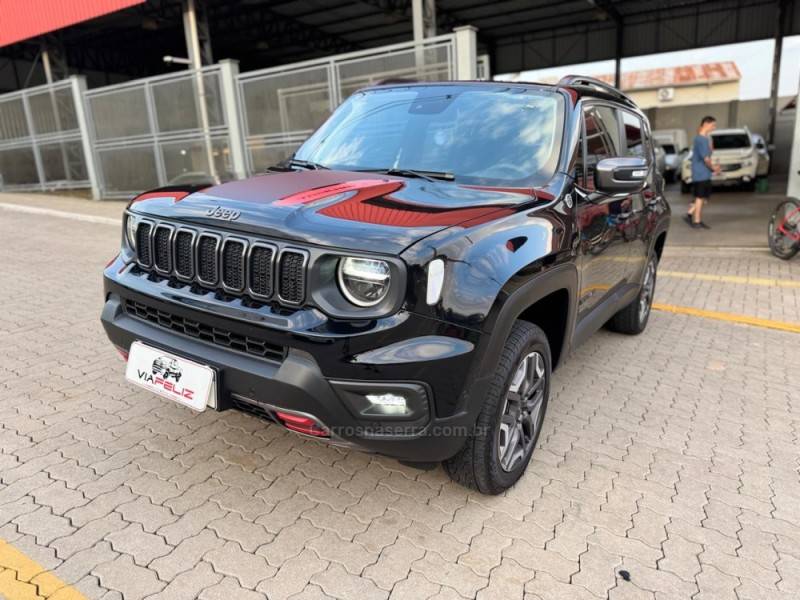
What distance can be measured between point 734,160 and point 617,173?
15.8 meters

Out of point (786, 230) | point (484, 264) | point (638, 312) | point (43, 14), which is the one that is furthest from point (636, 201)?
point (43, 14)

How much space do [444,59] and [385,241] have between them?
852 centimetres

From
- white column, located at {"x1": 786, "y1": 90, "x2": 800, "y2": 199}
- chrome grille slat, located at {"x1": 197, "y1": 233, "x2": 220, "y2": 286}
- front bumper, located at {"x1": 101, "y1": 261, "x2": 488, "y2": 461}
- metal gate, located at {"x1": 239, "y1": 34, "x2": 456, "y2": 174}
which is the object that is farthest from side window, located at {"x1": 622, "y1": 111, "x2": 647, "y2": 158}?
white column, located at {"x1": 786, "y1": 90, "x2": 800, "y2": 199}

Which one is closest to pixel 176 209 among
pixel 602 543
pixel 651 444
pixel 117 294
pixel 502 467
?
pixel 117 294

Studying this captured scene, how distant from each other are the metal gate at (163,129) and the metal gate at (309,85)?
1.90ft

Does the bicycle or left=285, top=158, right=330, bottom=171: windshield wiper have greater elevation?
left=285, top=158, right=330, bottom=171: windshield wiper

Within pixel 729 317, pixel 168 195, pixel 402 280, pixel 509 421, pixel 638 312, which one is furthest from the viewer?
pixel 729 317

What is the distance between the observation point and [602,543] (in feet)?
7.96

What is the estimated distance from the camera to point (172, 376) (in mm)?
2414

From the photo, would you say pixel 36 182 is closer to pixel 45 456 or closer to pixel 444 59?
pixel 444 59

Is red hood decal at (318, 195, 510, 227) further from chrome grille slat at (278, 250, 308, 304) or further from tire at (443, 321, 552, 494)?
tire at (443, 321, 552, 494)

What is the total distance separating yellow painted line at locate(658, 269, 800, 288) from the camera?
680cm

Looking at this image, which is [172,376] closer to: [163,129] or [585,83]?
[585,83]

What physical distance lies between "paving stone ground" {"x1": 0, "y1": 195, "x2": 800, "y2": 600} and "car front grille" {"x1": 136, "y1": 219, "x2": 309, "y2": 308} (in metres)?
1.00
